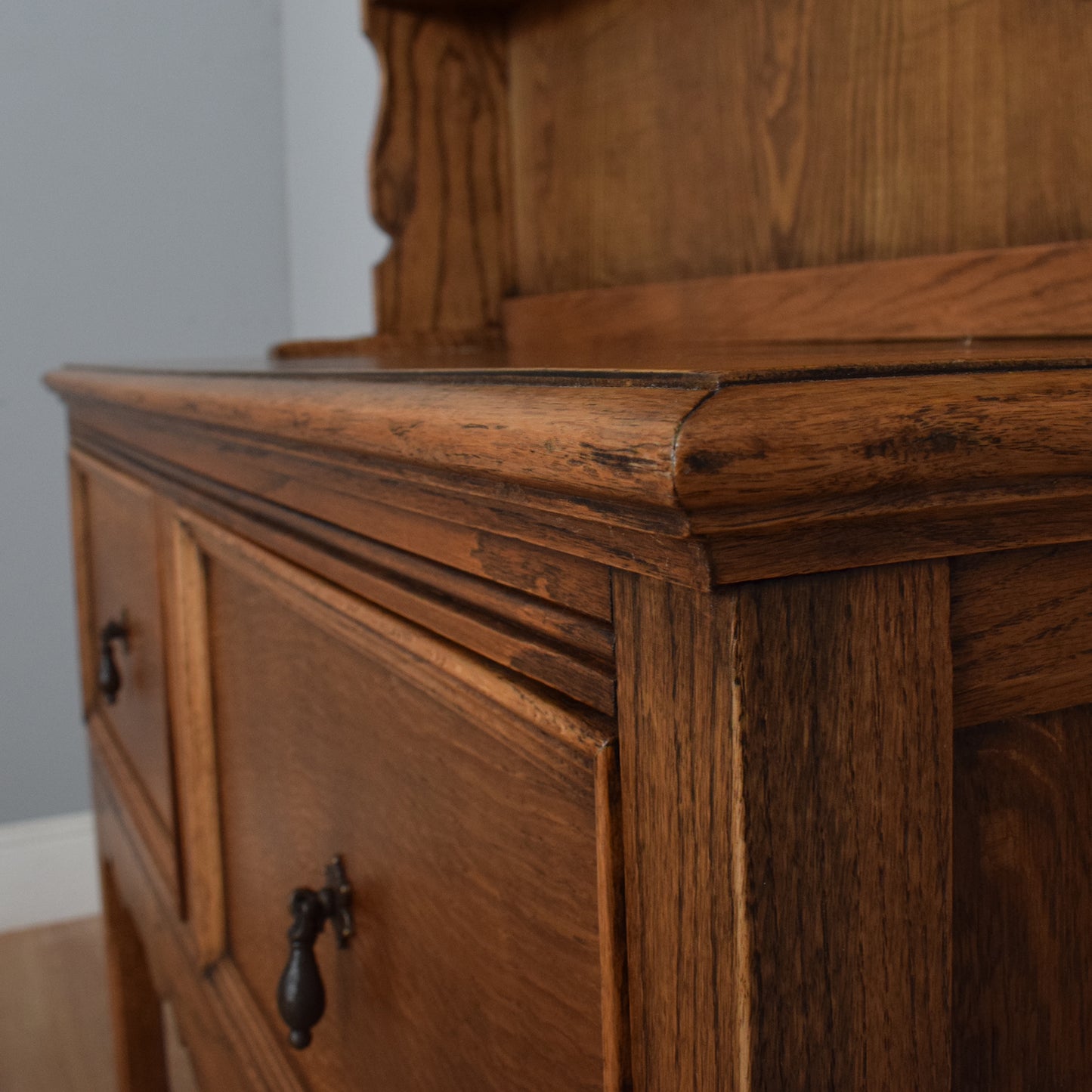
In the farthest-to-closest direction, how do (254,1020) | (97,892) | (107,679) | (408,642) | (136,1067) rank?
(97,892)
(136,1067)
(107,679)
(254,1020)
(408,642)

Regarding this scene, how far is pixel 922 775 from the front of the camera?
0.23 meters

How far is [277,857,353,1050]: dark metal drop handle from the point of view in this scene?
1.37ft

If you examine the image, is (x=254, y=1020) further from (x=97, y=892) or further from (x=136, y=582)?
(x=97, y=892)

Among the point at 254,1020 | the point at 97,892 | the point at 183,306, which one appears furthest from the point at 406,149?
the point at 97,892

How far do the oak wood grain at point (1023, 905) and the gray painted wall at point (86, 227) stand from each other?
5.71ft

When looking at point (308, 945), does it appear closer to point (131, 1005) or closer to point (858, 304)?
point (858, 304)

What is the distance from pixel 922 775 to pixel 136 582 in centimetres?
66

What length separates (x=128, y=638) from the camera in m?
0.83

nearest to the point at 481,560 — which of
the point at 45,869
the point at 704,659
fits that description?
the point at 704,659

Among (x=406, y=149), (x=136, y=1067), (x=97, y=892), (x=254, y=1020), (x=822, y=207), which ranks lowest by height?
(x=97, y=892)

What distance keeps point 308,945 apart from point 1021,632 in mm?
284

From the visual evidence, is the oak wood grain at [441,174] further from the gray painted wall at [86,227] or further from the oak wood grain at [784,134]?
the gray painted wall at [86,227]

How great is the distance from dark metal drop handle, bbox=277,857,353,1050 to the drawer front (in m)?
0.30

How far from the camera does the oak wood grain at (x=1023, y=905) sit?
249mm
